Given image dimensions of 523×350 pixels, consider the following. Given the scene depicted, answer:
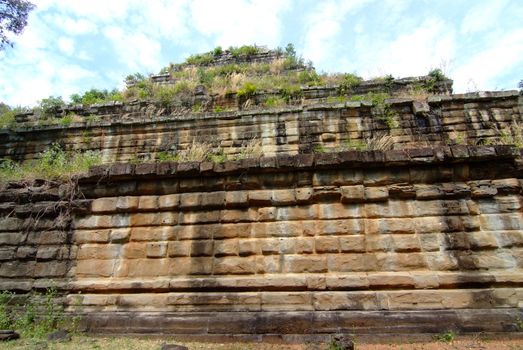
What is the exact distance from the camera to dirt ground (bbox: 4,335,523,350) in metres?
4.30

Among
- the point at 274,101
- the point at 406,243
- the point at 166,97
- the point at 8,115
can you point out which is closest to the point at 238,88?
the point at 274,101

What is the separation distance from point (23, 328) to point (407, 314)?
5105 mm

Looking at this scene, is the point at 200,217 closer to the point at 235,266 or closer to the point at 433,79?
the point at 235,266

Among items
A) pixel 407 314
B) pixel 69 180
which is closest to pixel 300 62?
pixel 69 180

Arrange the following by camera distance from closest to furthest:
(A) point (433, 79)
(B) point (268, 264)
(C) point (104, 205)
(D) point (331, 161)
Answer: (B) point (268, 264), (D) point (331, 161), (C) point (104, 205), (A) point (433, 79)

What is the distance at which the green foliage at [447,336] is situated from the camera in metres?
4.41

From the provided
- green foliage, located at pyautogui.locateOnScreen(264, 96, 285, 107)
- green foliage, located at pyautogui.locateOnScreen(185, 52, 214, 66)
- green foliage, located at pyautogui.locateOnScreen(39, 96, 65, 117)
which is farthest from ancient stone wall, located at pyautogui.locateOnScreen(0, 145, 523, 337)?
green foliage, located at pyautogui.locateOnScreen(185, 52, 214, 66)

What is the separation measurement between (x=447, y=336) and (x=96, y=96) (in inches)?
640

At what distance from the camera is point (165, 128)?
1168 cm

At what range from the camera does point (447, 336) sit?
4445mm

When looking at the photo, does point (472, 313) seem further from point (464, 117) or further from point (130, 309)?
point (464, 117)

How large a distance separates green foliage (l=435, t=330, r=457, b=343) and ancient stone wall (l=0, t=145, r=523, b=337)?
0.07 metres

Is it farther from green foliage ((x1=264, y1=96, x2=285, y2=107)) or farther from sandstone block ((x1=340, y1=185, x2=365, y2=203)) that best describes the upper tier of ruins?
green foliage ((x1=264, y1=96, x2=285, y2=107))

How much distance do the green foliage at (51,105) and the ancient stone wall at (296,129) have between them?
190cm
